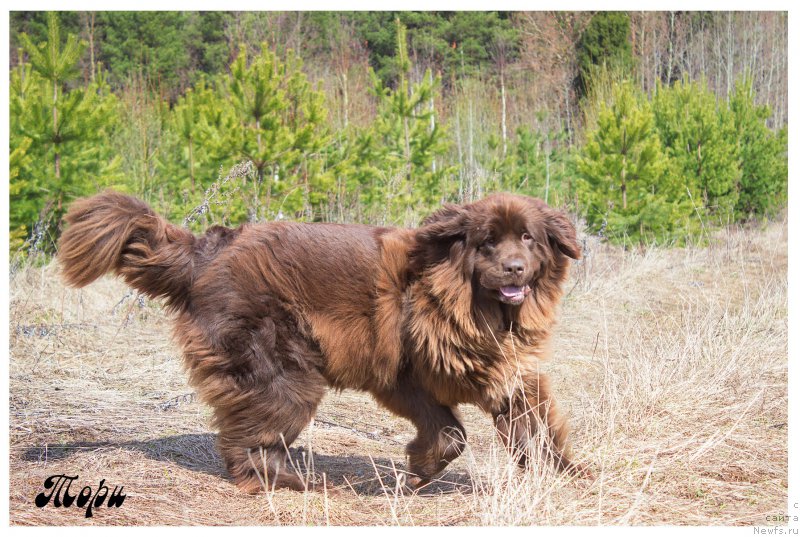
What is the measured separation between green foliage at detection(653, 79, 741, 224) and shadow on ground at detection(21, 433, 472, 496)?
1067 cm

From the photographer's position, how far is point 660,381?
17.5 ft

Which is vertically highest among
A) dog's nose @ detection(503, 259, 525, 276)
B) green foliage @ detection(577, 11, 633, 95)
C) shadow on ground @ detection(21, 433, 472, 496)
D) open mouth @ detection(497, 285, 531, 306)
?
green foliage @ detection(577, 11, 633, 95)

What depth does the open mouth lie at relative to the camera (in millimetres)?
4105

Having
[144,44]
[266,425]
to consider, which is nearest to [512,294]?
[266,425]

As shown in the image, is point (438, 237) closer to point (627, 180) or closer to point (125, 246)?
point (125, 246)

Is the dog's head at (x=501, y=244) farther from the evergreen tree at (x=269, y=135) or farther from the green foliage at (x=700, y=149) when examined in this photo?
the green foliage at (x=700, y=149)

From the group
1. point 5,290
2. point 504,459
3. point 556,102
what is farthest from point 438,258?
point 556,102

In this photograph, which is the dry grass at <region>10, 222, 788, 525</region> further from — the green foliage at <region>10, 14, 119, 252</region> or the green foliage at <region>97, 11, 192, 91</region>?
the green foliage at <region>97, 11, 192, 91</region>

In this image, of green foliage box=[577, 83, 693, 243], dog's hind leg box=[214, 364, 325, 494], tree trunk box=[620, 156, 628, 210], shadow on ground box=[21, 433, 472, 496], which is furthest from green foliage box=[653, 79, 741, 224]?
dog's hind leg box=[214, 364, 325, 494]

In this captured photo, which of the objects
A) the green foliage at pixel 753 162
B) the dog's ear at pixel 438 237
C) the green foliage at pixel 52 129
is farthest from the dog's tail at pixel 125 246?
the green foliage at pixel 753 162

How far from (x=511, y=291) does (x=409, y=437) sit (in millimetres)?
1889

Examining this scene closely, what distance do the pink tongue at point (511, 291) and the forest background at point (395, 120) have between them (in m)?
3.66

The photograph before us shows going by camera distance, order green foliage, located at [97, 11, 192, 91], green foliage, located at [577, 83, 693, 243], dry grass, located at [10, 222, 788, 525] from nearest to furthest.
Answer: dry grass, located at [10, 222, 788, 525] < green foliage, located at [577, 83, 693, 243] < green foliage, located at [97, 11, 192, 91]

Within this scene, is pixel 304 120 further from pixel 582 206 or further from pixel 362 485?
pixel 362 485
